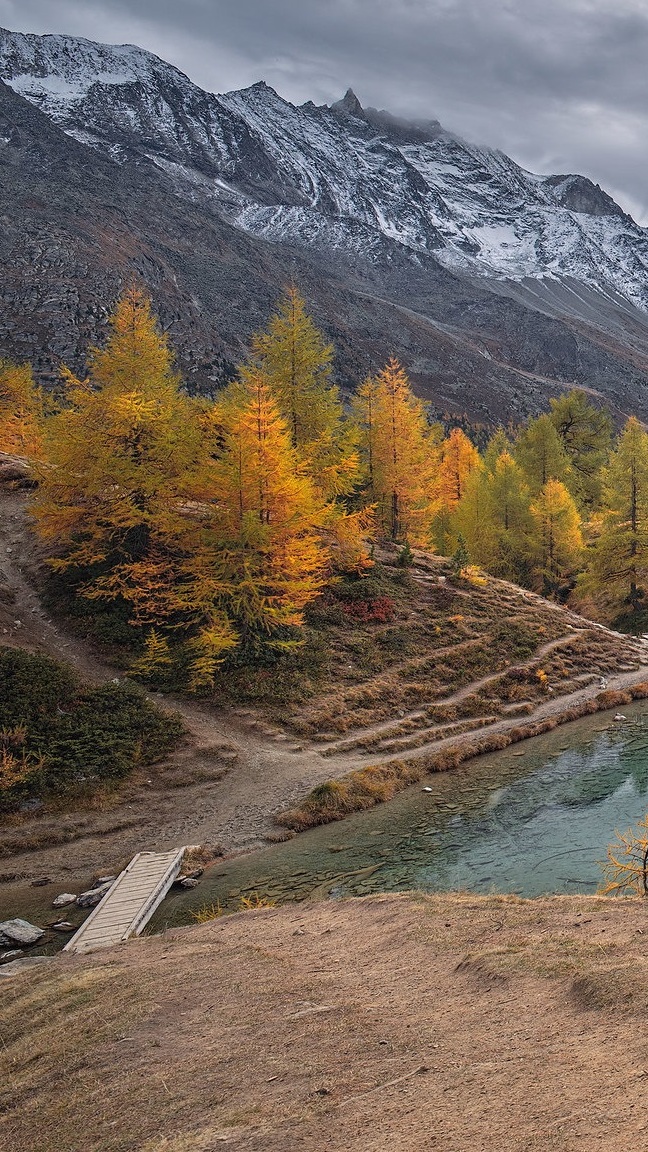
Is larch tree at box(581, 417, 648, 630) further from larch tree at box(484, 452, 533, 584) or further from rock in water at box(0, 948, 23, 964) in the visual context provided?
rock in water at box(0, 948, 23, 964)

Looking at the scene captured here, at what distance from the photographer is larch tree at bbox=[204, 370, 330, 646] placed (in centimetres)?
2559

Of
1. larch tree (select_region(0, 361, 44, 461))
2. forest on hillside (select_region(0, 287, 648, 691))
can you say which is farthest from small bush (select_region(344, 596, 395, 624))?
larch tree (select_region(0, 361, 44, 461))

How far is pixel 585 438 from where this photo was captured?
189 feet

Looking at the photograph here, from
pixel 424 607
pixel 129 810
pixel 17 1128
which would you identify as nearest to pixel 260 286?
pixel 424 607

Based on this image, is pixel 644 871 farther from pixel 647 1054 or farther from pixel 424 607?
pixel 424 607

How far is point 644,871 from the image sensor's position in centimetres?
1008

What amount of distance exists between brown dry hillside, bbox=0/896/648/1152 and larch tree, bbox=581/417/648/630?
33.4m

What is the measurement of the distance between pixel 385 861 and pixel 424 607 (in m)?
18.8

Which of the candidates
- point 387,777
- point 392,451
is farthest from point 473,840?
point 392,451

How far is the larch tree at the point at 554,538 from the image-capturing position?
1726 inches

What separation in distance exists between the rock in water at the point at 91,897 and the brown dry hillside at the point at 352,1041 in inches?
148

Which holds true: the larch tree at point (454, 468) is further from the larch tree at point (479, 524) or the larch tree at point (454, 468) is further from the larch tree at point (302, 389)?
the larch tree at point (302, 389)

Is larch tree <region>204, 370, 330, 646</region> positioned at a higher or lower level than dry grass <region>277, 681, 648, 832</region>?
higher

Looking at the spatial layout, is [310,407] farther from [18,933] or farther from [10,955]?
[10,955]
